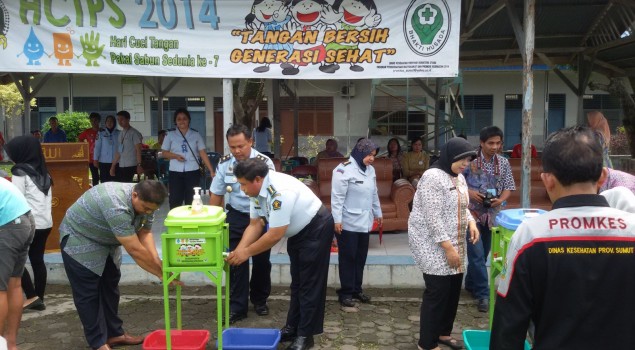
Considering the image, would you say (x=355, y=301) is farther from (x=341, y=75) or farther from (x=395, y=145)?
(x=395, y=145)

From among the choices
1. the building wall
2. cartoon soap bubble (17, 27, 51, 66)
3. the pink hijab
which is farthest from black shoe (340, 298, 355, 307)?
the building wall

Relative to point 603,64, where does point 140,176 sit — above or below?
below

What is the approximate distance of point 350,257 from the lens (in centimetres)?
516

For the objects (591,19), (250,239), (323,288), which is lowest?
(323,288)

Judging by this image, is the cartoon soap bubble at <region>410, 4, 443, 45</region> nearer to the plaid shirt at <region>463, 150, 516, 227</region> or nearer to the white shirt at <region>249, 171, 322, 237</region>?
the plaid shirt at <region>463, 150, 516, 227</region>

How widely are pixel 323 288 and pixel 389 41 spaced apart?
8.99ft

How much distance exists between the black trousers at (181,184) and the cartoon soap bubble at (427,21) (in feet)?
10.8

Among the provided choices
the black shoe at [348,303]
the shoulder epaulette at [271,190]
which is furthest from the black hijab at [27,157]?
the black shoe at [348,303]

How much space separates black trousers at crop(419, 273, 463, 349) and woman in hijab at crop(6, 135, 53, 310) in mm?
3386

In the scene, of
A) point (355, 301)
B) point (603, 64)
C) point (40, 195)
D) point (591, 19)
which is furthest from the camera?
point (603, 64)

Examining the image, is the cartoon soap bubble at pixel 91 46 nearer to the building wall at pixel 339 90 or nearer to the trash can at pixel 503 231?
the trash can at pixel 503 231

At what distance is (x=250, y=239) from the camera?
13.2 feet

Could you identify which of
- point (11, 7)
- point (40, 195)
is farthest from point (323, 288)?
point (11, 7)

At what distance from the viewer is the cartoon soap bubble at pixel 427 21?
562cm
